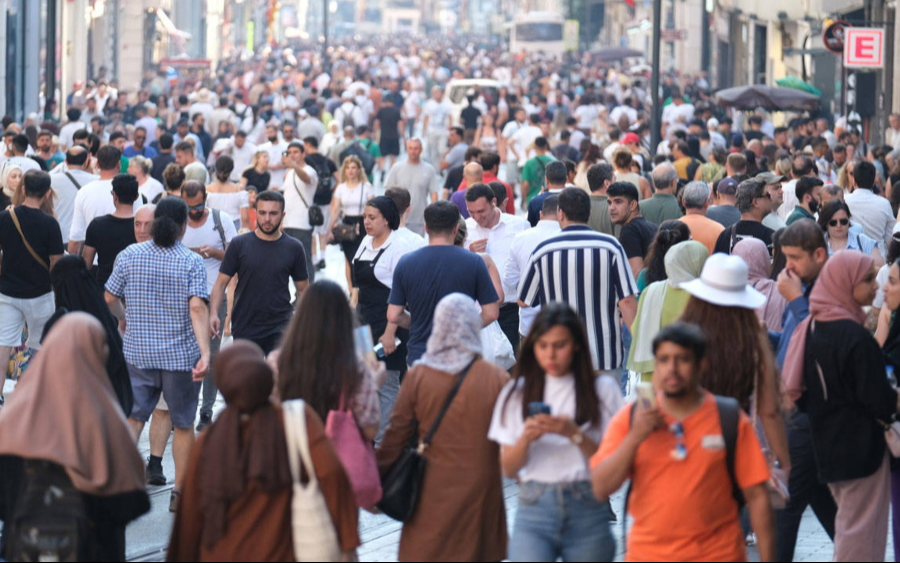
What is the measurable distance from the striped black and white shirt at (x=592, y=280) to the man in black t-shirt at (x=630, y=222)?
1957 millimetres

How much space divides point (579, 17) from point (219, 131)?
6557 centimetres

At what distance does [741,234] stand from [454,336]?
174 inches

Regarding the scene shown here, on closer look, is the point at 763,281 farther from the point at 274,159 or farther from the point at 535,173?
the point at 274,159

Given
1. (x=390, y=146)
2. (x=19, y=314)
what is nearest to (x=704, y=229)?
(x=19, y=314)

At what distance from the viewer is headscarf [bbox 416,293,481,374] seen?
18.7 ft

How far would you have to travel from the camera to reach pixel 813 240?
22.2 feet

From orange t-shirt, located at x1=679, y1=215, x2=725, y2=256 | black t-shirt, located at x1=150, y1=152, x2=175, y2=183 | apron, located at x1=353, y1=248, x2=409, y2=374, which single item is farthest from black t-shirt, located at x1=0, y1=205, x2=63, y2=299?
black t-shirt, located at x1=150, y1=152, x2=175, y2=183

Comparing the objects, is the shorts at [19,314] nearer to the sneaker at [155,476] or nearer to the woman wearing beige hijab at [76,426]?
the sneaker at [155,476]

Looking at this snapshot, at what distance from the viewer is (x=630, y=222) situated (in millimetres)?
10156

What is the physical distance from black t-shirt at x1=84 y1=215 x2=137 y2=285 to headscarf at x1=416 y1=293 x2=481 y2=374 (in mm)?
4407

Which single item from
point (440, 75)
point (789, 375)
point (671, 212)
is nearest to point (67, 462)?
point (789, 375)

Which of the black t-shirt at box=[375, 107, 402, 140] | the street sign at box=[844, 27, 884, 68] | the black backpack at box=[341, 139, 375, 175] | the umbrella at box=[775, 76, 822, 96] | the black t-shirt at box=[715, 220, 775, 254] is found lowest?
the black t-shirt at box=[715, 220, 775, 254]

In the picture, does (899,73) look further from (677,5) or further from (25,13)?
(677,5)

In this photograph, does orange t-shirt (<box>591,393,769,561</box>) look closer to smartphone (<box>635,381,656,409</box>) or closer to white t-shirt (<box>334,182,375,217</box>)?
smartphone (<box>635,381,656,409</box>)
